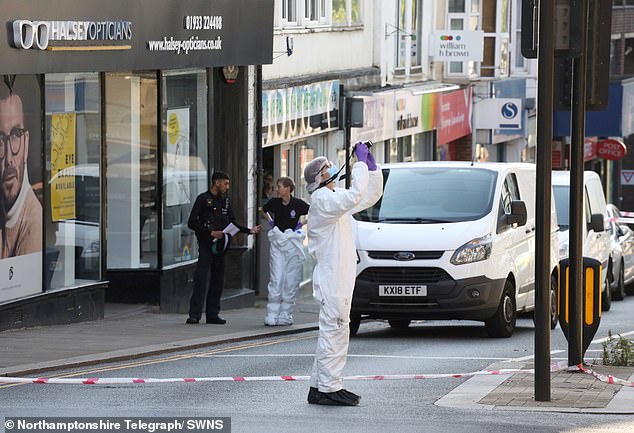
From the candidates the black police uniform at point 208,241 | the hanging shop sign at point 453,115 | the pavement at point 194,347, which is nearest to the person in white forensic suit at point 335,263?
the pavement at point 194,347

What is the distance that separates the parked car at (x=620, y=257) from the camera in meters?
25.4

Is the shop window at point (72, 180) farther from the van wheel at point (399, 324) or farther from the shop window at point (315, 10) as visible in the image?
the shop window at point (315, 10)

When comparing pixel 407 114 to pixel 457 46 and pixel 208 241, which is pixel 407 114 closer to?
pixel 457 46

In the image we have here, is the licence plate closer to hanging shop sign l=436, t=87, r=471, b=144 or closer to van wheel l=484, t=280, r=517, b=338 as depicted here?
van wheel l=484, t=280, r=517, b=338

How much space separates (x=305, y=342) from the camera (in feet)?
53.8

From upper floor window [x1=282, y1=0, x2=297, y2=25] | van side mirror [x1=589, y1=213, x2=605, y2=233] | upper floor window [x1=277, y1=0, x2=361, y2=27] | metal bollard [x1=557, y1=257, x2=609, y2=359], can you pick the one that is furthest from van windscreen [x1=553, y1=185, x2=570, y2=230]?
metal bollard [x1=557, y1=257, x2=609, y2=359]

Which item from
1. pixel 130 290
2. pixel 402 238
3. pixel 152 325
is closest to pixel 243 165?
pixel 130 290

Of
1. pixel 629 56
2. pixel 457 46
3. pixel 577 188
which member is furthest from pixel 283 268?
pixel 629 56

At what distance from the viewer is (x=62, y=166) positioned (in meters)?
17.3

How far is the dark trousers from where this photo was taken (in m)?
17.8

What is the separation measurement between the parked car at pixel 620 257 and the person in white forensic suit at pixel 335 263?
1460 cm

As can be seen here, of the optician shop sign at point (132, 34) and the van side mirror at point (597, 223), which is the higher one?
the optician shop sign at point (132, 34)

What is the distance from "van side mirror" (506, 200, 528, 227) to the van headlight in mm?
637

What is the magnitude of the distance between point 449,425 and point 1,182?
7.52m
